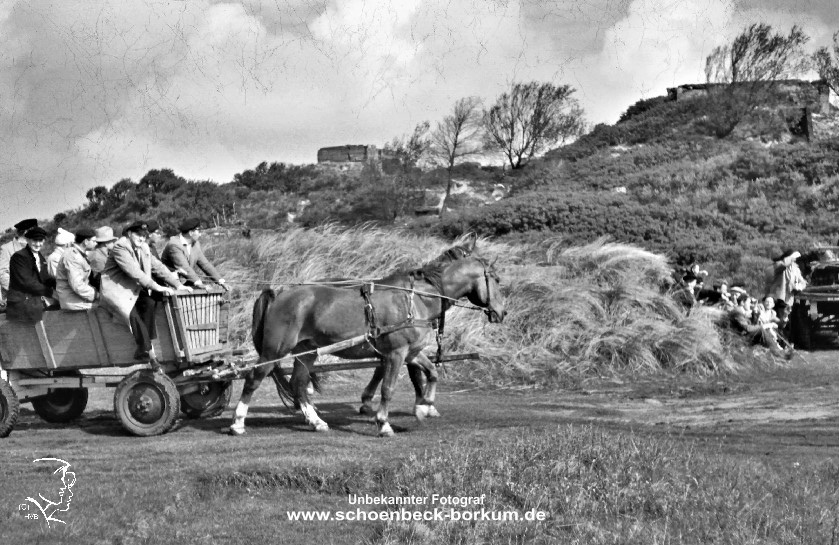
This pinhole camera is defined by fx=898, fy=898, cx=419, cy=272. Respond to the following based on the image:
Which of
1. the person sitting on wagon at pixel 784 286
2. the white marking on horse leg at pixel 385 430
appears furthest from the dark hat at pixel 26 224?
the person sitting on wagon at pixel 784 286

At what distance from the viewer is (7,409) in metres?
10.4

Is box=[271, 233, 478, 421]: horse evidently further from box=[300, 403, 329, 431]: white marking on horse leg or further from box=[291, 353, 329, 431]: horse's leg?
box=[300, 403, 329, 431]: white marking on horse leg

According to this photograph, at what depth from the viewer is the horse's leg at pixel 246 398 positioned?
1045 cm

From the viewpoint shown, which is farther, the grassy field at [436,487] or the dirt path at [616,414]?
the dirt path at [616,414]

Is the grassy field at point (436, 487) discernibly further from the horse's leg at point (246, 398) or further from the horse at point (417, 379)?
the horse at point (417, 379)

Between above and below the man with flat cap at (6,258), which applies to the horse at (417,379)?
below

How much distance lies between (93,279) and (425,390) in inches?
175

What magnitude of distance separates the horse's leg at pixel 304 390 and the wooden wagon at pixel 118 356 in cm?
92

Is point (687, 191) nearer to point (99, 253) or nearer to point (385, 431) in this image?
point (385, 431)

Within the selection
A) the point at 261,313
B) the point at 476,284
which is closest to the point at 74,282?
the point at 261,313

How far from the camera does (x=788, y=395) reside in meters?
13.4

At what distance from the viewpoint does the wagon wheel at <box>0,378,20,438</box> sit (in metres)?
10.4

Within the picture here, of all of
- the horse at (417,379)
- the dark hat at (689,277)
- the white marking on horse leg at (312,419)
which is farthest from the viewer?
the dark hat at (689,277)

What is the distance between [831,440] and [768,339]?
25.7ft
